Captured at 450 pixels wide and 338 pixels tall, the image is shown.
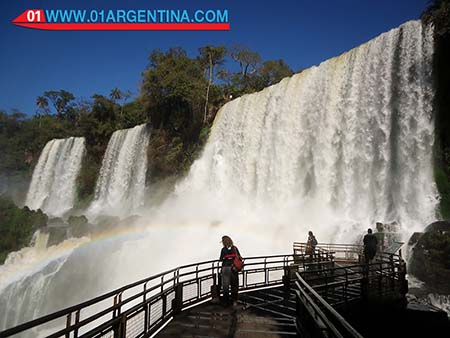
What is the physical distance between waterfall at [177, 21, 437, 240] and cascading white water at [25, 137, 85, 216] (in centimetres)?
2686

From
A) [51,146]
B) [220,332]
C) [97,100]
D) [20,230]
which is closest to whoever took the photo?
[220,332]

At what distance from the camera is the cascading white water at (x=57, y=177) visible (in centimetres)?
5069

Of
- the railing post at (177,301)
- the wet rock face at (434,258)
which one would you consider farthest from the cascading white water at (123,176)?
the railing post at (177,301)

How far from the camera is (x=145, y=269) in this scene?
22141mm

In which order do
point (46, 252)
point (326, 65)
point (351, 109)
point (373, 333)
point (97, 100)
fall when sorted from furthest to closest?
point (97, 100) → point (46, 252) → point (326, 65) → point (351, 109) → point (373, 333)

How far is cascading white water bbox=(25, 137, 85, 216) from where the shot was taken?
166 ft

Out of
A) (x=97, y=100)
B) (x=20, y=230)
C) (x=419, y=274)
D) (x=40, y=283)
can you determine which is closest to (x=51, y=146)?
(x=97, y=100)

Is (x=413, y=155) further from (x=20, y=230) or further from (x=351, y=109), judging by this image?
(x=20, y=230)

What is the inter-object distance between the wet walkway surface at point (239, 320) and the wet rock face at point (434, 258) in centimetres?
790

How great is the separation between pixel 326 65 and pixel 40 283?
866 inches

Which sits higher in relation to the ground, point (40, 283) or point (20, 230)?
point (20, 230)

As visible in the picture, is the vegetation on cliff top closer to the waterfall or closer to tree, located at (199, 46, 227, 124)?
the waterfall

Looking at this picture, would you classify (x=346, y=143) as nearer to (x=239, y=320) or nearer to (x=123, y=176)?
(x=239, y=320)

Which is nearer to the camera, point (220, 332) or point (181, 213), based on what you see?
point (220, 332)
